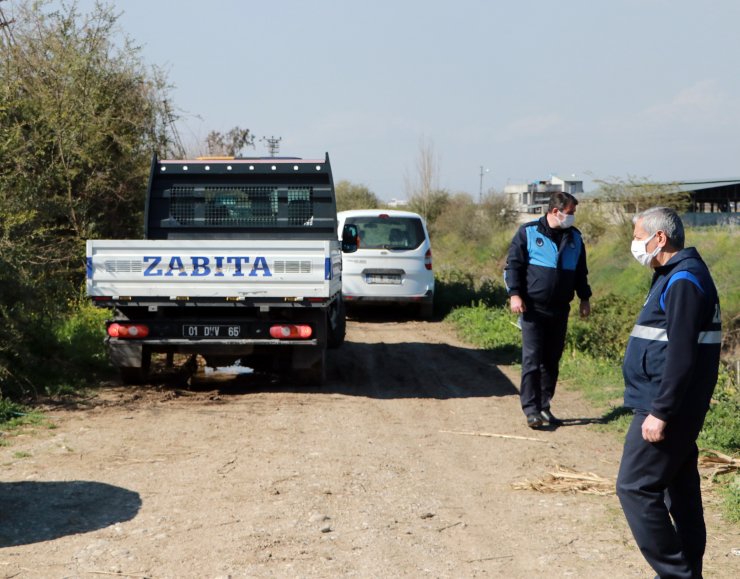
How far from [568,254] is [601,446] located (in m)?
1.67

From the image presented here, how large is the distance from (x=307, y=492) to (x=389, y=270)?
37.4ft

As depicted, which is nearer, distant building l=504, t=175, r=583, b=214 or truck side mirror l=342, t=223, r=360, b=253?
truck side mirror l=342, t=223, r=360, b=253

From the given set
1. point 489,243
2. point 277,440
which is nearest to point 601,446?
point 277,440

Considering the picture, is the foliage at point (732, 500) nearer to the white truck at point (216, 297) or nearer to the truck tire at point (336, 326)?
the white truck at point (216, 297)

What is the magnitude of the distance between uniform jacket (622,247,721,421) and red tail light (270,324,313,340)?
5.72 meters

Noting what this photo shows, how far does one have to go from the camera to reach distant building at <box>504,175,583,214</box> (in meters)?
45.9

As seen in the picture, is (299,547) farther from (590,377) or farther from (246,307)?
(590,377)

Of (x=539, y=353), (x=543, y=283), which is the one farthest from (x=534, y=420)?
(x=543, y=283)

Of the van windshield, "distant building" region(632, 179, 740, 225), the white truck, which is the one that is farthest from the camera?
"distant building" region(632, 179, 740, 225)

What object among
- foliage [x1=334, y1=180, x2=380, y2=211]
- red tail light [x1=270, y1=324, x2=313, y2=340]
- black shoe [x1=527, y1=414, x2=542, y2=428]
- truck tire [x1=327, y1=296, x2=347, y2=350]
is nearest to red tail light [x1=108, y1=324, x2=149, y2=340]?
red tail light [x1=270, y1=324, x2=313, y2=340]

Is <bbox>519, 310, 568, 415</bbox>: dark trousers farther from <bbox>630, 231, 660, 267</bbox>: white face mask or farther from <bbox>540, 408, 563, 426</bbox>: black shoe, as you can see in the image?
<bbox>630, 231, 660, 267</bbox>: white face mask

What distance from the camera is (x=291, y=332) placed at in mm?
9953

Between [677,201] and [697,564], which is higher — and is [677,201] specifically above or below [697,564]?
above

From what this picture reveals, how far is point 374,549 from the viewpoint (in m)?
5.28
